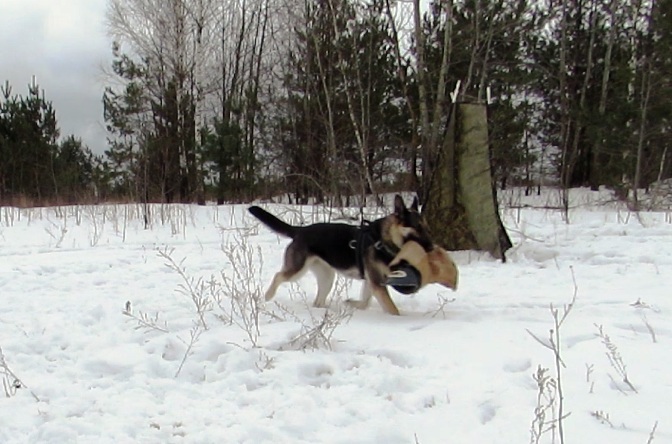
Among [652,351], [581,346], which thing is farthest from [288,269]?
[652,351]

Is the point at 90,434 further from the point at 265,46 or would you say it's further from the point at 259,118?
the point at 265,46

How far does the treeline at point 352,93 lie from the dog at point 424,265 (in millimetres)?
10914

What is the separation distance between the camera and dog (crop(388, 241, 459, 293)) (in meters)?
3.72

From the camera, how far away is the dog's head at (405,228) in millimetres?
3852

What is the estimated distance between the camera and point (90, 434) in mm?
2098

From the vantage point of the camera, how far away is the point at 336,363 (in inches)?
110

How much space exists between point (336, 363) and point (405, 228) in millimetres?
1397

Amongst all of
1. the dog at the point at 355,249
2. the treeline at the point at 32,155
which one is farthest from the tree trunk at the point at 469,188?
the treeline at the point at 32,155

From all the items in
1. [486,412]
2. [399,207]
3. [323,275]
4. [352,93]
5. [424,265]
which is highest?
[352,93]

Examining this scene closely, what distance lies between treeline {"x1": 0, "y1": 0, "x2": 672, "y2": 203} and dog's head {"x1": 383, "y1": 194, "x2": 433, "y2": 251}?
10752 mm

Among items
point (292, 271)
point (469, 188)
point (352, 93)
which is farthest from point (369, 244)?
point (352, 93)

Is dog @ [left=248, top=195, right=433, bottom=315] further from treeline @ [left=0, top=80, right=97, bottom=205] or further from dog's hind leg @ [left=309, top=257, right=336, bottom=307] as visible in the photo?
treeline @ [left=0, top=80, right=97, bottom=205]

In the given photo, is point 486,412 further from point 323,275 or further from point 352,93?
point 352,93

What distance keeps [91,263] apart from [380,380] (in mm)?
4495
